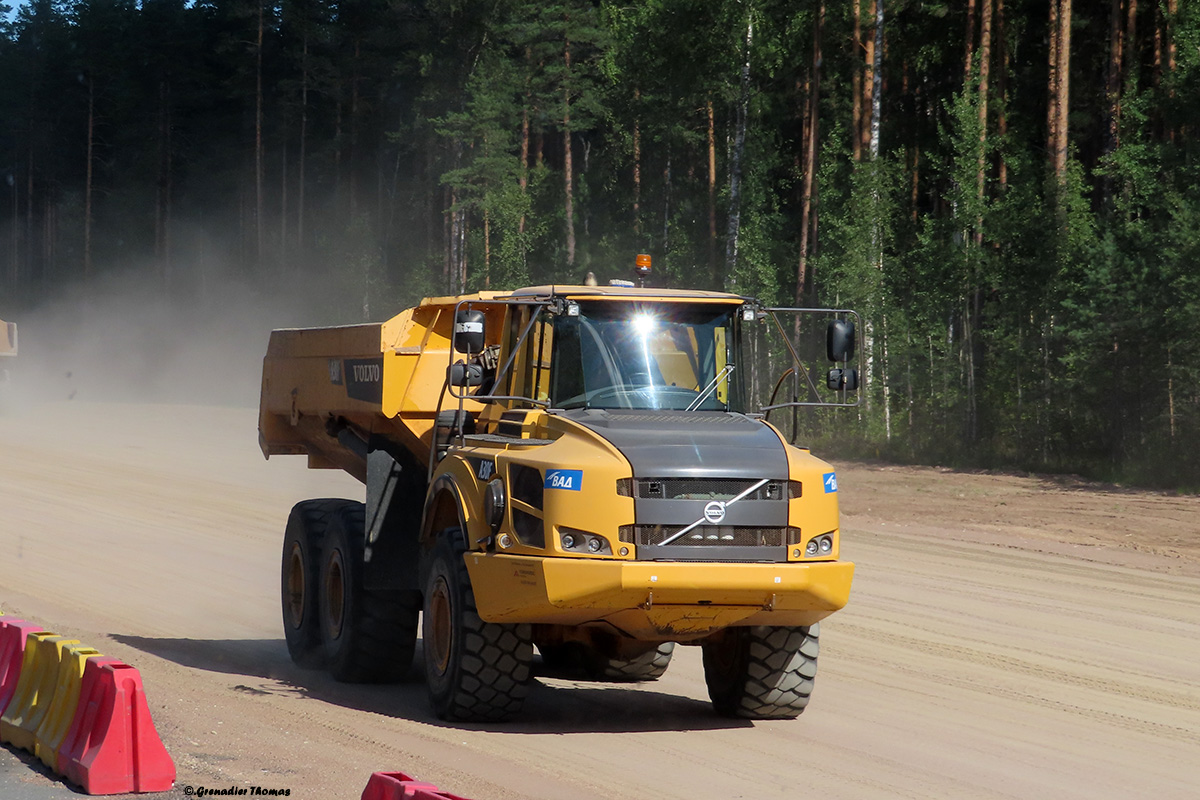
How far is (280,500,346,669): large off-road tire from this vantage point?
10680mm

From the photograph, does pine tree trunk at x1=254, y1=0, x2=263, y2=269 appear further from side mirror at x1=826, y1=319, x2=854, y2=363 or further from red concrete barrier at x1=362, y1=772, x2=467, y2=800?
red concrete barrier at x1=362, y1=772, x2=467, y2=800

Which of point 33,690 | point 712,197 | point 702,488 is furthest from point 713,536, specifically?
point 712,197

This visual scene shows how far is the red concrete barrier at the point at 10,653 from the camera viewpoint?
316 inches

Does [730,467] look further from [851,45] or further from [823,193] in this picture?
[851,45]

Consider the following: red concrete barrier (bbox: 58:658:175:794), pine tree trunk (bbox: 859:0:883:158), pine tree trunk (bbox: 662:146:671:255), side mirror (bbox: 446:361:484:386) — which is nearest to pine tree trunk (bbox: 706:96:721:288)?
pine tree trunk (bbox: 662:146:671:255)

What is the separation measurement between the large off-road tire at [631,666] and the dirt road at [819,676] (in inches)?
5.5

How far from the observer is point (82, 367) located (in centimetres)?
5897

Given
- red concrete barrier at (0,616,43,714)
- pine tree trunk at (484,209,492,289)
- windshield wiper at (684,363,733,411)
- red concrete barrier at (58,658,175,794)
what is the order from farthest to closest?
pine tree trunk at (484,209,492,289) < windshield wiper at (684,363,733,411) < red concrete barrier at (0,616,43,714) < red concrete barrier at (58,658,175,794)

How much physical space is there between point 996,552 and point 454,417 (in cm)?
944

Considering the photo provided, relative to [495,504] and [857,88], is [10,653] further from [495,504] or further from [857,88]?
[857,88]

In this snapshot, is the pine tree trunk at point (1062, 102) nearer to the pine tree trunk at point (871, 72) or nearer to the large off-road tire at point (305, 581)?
the pine tree trunk at point (871, 72)

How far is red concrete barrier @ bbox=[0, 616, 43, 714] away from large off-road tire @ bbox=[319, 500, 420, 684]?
2.31 meters

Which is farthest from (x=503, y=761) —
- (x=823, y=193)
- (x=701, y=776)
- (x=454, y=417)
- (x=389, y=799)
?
(x=823, y=193)

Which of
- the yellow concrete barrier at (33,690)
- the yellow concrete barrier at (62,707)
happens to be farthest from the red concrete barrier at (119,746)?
the yellow concrete barrier at (33,690)
